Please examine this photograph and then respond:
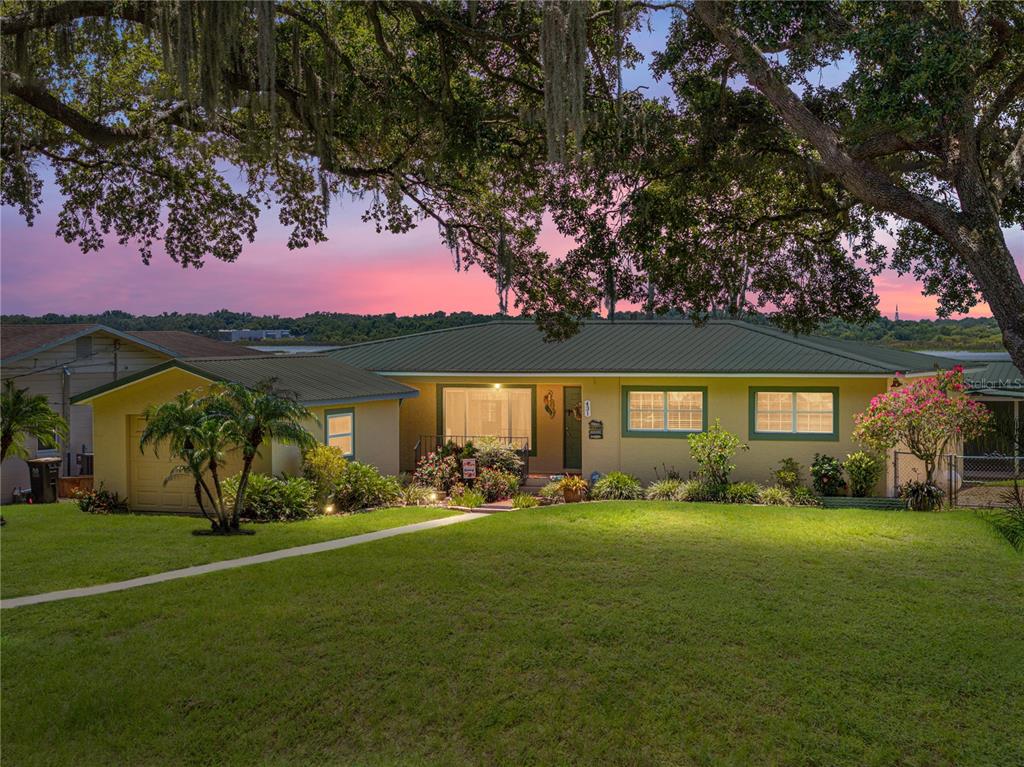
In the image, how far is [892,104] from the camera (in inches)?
318

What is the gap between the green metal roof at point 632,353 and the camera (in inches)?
731

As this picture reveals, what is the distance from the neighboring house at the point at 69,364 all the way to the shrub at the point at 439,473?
722 centimetres

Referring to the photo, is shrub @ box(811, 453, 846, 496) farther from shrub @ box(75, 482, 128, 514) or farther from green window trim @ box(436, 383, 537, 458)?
shrub @ box(75, 482, 128, 514)

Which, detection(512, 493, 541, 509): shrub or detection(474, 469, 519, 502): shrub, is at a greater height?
detection(474, 469, 519, 502): shrub

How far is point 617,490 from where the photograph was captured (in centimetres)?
1791

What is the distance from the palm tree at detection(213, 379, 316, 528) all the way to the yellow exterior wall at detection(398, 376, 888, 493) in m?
7.54

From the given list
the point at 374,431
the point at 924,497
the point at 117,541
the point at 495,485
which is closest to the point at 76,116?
the point at 117,541

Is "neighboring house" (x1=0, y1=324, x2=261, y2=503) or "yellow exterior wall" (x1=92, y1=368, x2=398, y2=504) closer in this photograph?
"yellow exterior wall" (x1=92, y1=368, x2=398, y2=504)

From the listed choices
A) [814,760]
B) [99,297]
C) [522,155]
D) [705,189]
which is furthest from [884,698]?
[99,297]

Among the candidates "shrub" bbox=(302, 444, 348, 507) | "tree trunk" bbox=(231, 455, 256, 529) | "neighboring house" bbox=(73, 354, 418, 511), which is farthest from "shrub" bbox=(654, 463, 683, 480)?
"tree trunk" bbox=(231, 455, 256, 529)

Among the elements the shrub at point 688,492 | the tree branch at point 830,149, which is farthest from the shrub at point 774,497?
the tree branch at point 830,149

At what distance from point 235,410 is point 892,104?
1079 centimetres

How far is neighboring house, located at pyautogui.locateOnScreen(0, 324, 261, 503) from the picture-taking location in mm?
17359

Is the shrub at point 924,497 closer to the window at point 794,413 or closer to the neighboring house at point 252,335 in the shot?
the window at point 794,413
